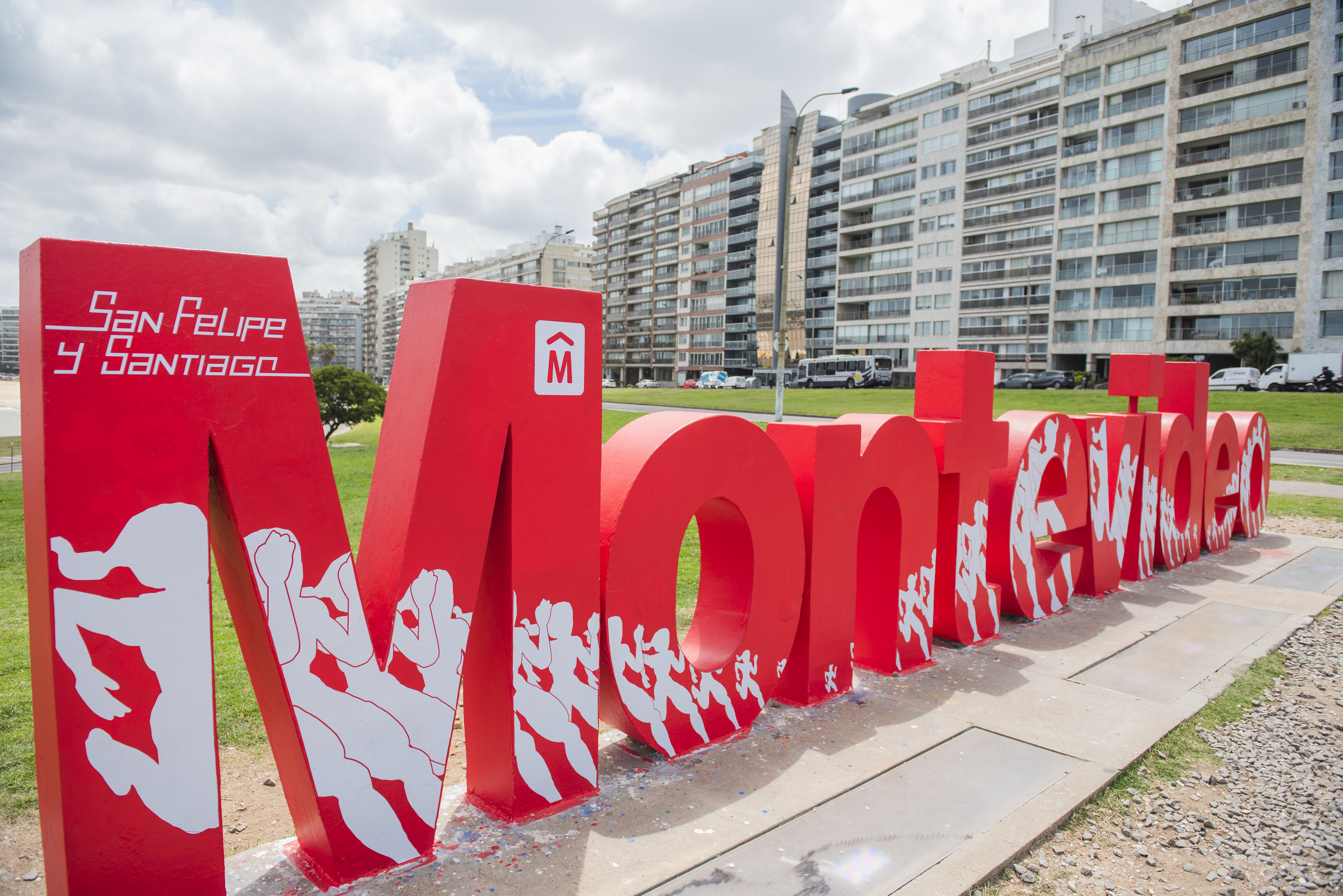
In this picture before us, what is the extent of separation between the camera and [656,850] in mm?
3975

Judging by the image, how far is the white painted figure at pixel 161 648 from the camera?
9.49 ft

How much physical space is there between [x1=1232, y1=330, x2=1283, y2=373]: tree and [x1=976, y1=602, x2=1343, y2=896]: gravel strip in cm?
5021

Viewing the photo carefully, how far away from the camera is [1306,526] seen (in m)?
14.4

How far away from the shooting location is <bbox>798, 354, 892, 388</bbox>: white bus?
203 ft

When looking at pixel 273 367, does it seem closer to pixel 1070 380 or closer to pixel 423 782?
pixel 423 782

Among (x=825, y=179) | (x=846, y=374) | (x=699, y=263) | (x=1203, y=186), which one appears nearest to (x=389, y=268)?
(x=699, y=263)

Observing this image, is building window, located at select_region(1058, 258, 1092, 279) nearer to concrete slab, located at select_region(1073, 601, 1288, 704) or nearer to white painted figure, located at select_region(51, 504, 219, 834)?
concrete slab, located at select_region(1073, 601, 1288, 704)

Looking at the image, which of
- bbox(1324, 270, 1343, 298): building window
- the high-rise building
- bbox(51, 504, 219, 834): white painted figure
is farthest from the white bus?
bbox(51, 504, 219, 834): white painted figure

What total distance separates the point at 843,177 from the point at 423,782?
8101cm

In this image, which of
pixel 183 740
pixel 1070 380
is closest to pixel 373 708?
pixel 183 740

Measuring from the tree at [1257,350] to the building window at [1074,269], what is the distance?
12910mm

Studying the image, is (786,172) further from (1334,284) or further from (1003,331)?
(1003,331)

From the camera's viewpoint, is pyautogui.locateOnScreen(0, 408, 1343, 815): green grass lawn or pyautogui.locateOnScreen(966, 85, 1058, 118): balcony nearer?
pyautogui.locateOnScreen(0, 408, 1343, 815): green grass lawn

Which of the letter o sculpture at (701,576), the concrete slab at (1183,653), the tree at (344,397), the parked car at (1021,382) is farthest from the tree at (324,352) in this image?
the letter o sculpture at (701,576)
